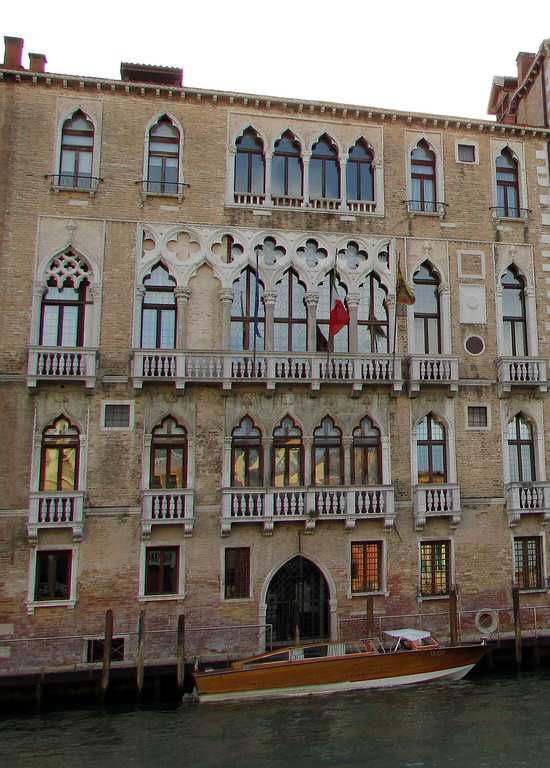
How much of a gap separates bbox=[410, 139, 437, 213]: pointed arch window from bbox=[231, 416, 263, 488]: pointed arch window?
759 cm

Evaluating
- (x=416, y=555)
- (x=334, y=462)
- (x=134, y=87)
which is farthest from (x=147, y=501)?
(x=134, y=87)

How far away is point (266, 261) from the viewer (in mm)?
16609

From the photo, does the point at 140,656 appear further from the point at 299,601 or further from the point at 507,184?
the point at 507,184

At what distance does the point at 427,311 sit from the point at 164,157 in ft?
25.7

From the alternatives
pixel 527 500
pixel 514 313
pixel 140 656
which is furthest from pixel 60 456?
pixel 514 313

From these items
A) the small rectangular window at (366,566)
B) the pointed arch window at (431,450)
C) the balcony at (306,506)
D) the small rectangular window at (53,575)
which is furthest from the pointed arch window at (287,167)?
the small rectangular window at (53,575)

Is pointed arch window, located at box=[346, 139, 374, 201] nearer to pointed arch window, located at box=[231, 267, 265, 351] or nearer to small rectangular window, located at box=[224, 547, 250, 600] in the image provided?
pointed arch window, located at box=[231, 267, 265, 351]

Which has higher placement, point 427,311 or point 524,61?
point 524,61

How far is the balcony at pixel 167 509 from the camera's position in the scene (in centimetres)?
1489

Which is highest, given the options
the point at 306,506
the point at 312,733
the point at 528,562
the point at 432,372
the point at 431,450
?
the point at 432,372

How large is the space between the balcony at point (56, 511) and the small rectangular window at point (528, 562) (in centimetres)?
1067

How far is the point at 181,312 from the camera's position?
16.0 metres

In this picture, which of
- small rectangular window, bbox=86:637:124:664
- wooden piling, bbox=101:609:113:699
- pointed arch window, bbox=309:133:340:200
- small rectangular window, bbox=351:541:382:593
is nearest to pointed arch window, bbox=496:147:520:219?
pointed arch window, bbox=309:133:340:200

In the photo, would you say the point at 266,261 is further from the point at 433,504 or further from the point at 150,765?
the point at 150,765
